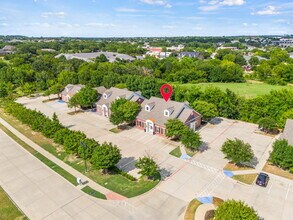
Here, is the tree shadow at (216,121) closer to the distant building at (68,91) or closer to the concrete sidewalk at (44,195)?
the concrete sidewalk at (44,195)

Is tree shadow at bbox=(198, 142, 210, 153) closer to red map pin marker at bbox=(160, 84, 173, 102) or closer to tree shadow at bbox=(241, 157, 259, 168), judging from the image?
tree shadow at bbox=(241, 157, 259, 168)

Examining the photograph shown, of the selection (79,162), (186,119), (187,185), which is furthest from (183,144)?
(79,162)

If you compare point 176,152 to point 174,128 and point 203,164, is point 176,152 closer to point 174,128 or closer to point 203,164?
point 174,128

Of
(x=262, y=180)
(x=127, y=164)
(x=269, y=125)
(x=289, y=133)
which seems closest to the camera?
(x=262, y=180)

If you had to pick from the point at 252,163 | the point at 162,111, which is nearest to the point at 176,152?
the point at 162,111

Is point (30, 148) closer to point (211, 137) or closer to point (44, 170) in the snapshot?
point (44, 170)
